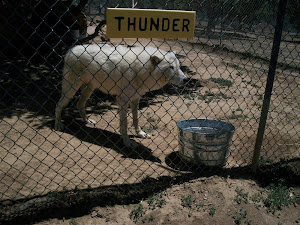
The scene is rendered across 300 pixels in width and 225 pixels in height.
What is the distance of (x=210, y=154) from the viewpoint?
3.14 m

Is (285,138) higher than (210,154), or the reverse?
(210,154)

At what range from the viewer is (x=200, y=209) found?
2656 millimetres

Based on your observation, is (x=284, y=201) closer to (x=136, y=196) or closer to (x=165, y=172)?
(x=165, y=172)

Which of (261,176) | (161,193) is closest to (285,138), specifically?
(261,176)

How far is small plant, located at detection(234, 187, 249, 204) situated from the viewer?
2.78 metres

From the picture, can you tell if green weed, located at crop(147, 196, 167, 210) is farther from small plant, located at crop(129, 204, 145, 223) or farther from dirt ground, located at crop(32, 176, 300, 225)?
small plant, located at crop(129, 204, 145, 223)

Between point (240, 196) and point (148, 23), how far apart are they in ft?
6.59

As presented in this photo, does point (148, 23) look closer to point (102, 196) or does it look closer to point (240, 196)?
point (102, 196)

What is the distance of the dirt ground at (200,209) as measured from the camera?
2.50 metres

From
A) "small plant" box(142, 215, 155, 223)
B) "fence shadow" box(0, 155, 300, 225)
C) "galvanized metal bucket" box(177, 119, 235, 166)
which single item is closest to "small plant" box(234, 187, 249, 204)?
"fence shadow" box(0, 155, 300, 225)

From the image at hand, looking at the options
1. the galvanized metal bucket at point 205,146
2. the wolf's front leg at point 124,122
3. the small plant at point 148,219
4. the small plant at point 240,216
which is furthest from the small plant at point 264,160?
the wolf's front leg at point 124,122

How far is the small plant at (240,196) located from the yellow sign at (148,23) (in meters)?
1.71

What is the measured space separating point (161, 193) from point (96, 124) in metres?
2.46

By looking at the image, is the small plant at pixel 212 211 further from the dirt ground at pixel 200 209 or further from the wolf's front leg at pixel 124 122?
the wolf's front leg at pixel 124 122
